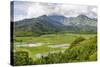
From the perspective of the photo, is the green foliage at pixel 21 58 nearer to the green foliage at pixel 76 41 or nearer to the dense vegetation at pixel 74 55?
the dense vegetation at pixel 74 55

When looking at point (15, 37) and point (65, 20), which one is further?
point (65, 20)

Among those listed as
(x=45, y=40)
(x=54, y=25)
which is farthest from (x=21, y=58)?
(x=54, y=25)

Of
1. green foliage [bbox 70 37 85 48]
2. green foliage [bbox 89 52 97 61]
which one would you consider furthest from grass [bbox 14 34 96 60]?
green foliage [bbox 89 52 97 61]

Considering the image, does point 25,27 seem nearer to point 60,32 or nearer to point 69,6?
point 60,32

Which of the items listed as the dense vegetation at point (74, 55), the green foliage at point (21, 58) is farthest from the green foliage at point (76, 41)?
the green foliage at point (21, 58)

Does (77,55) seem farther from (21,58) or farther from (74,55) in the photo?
(21,58)

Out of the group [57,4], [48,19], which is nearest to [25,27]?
[48,19]

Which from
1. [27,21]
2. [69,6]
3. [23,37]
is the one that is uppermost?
[69,6]
